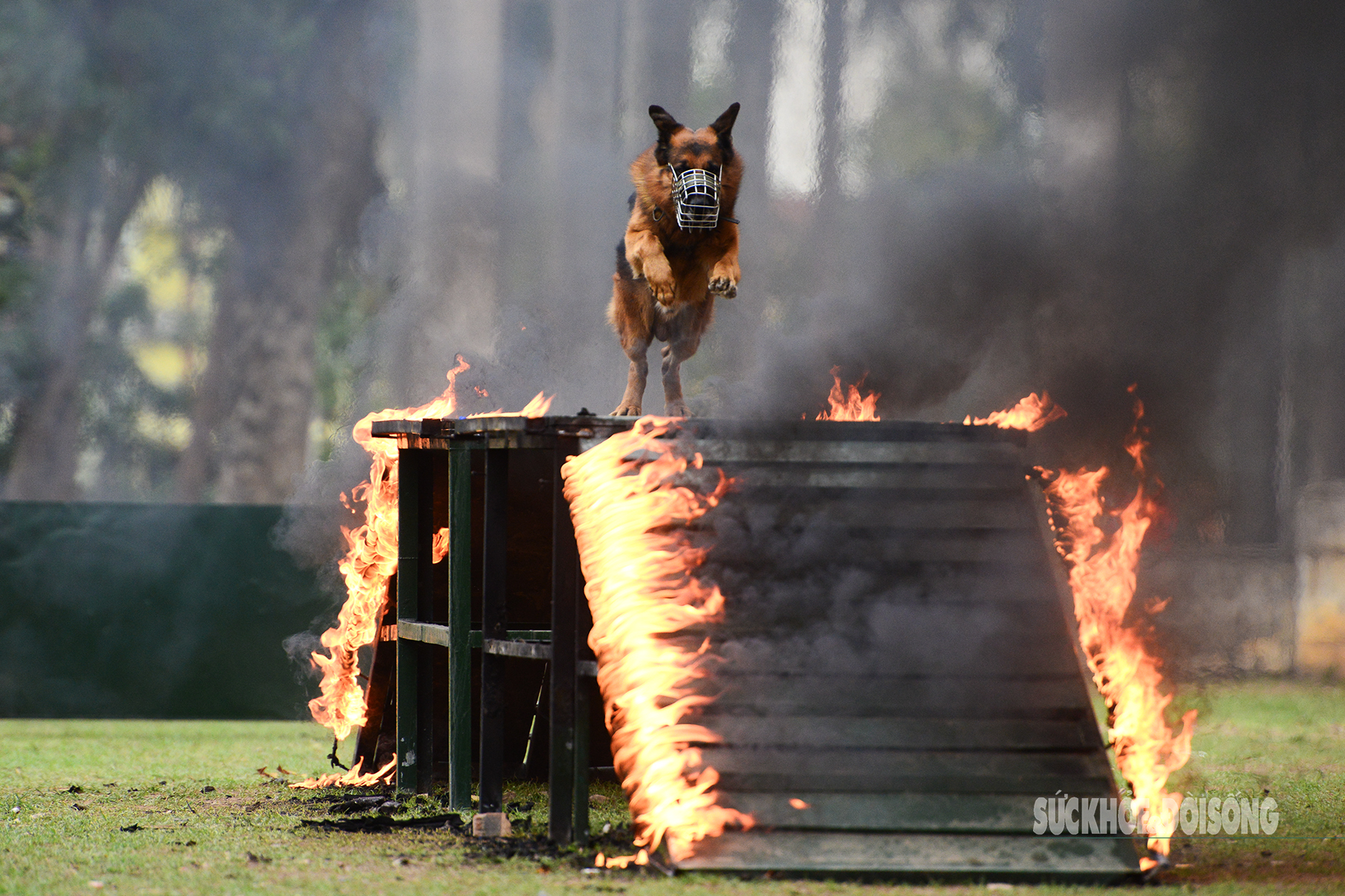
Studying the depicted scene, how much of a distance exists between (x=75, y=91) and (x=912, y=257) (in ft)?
50.4

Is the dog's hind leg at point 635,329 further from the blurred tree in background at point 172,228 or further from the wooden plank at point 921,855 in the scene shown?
the blurred tree in background at point 172,228

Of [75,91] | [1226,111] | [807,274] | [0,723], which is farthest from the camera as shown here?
[75,91]

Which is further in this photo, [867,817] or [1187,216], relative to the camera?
[1187,216]

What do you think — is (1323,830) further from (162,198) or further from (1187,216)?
(162,198)

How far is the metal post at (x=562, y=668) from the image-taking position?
23.7 feet

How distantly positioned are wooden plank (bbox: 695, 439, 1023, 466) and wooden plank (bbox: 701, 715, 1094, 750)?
4.43ft

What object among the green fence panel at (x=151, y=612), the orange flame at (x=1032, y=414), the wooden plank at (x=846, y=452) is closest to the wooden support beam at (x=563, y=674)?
the wooden plank at (x=846, y=452)

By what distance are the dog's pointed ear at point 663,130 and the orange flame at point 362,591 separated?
8.29 feet

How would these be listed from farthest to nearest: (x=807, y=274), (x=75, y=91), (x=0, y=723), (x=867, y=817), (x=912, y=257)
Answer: (x=75, y=91) → (x=807, y=274) → (x=0, y=723) → (x=912, y=257) → (x=867, y=817)

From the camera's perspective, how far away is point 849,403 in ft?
35.2

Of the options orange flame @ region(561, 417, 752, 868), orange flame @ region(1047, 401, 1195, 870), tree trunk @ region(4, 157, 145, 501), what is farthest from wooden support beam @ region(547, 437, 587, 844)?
tree trunk @ region(4, 157, 145, 501)

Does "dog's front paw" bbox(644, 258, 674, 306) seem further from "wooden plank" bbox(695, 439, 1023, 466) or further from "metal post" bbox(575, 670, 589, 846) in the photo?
"metal post" bbox(575, 670, 589, 846)

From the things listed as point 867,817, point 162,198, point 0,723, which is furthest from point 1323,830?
point 162,198

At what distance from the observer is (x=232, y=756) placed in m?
12.3
